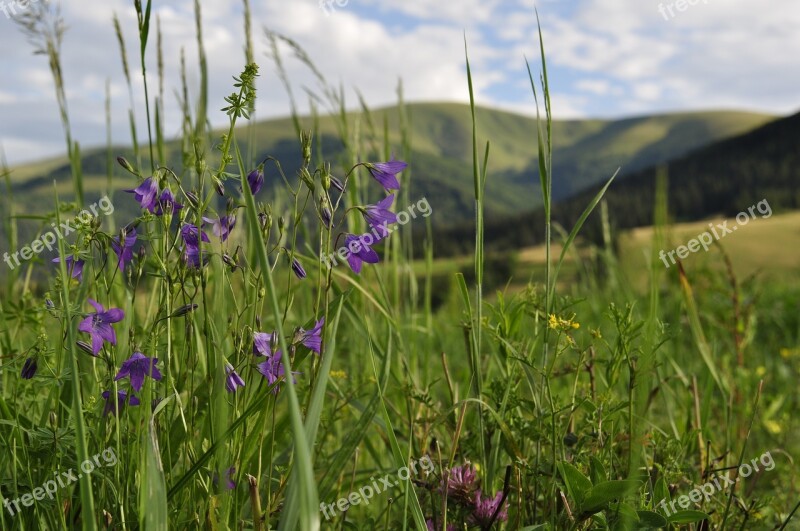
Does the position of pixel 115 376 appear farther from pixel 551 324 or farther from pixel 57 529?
pixel 551 324

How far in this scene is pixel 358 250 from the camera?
142cm

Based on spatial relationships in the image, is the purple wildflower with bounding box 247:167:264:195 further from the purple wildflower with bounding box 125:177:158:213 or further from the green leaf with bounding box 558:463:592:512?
the green leaf with bounding box 558:463:592:512

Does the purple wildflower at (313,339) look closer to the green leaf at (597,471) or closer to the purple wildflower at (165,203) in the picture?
the purple wildflower at (165,203)

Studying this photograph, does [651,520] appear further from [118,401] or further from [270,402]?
[118,401]

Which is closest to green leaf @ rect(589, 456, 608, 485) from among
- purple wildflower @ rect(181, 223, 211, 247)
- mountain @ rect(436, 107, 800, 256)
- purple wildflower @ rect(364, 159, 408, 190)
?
purple wildflower @ rect(364, 159, 408, 190)

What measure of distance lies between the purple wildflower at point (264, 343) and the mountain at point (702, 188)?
289 ft

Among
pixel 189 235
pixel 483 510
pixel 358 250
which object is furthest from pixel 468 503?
pixel 189 235

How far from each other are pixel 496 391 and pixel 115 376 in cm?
95

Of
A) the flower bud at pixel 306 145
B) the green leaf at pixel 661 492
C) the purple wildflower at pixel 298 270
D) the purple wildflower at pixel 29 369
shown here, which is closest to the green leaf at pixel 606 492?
the green leaf at pixel 661 492

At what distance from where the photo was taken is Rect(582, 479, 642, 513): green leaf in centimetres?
126

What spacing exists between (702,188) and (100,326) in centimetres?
11330

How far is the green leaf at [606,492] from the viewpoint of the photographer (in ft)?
4.12

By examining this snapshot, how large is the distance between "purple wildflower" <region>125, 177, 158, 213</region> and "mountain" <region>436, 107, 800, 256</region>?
88006mm

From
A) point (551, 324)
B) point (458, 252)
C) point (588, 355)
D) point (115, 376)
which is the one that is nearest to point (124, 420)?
point (115, 376)
